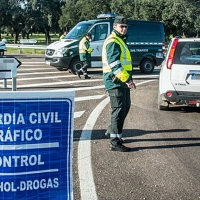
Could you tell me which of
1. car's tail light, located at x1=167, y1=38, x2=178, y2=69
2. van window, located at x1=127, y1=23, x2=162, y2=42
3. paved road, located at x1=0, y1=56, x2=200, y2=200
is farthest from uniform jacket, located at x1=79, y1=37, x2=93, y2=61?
car's tail light, located at x1=167, y1=38, x2=178, y2=69

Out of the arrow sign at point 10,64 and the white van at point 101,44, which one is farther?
the white van at point 101,44

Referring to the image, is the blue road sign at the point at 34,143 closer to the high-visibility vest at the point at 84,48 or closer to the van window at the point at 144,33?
the high-visibility vest at the point at 84,48

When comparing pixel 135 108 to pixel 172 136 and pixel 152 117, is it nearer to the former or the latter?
pixel 152 117

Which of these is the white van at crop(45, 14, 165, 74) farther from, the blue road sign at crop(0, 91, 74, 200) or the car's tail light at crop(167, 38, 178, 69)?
the blue road sign at crop(0, 91, 74, 200)

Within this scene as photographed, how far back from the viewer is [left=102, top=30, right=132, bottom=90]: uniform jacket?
589cm

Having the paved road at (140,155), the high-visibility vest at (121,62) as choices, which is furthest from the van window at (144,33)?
the high-visibility vest at (121,62)

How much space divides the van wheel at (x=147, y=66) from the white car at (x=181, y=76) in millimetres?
8971

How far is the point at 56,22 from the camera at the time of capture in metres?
65.8

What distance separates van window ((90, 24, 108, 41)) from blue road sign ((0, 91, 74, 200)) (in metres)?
13.6

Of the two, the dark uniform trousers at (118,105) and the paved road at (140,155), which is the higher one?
the dark uniform trousers at (118,105)

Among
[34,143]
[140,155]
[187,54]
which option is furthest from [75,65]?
[34,143]

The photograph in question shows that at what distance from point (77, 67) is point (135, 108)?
7083mm

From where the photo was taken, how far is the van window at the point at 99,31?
1622 centimetres

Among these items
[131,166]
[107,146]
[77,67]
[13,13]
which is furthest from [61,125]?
[13,13]
